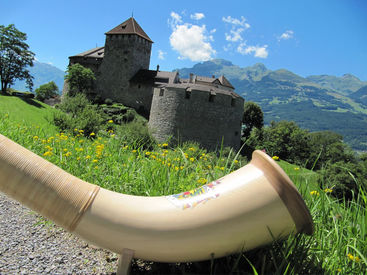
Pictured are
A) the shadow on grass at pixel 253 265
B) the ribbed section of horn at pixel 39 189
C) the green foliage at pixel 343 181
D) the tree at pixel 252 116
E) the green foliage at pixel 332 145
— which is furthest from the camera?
the tree at pixel 252 116

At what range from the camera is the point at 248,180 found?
132 cm

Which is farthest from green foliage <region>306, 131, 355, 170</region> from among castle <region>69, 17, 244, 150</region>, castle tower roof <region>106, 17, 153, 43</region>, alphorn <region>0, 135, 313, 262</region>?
alphorn <region>0, 135, 313, 262</region>

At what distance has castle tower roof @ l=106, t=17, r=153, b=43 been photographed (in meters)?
A: 35.5

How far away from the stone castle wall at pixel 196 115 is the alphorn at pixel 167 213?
1824 cm

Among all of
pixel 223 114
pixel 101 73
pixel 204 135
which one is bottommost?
pixel 204 135

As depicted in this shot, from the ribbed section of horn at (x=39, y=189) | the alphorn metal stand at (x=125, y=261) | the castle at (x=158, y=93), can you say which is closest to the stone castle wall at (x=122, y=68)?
the castle at (x=158, y=93)

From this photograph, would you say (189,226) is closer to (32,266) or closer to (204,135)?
(32,266)

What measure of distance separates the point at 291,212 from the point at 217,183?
16.2 inches

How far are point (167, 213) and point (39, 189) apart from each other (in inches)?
26.4

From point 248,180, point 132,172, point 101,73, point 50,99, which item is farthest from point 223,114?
point 50,99

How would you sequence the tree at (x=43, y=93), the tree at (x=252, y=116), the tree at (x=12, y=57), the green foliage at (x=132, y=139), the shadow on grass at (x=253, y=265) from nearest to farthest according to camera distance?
1. the shadow on grass at (x=253, y=265)
2. the green foliage at (x=132, y=139)
3. the tree at (x=12, y=57)
4. the tree at (x=252, y=116)
5. the tree at (x=43, y=93)

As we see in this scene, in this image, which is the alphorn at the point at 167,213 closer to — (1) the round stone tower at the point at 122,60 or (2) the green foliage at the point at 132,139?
(2) the green foliage at the point at 132,139

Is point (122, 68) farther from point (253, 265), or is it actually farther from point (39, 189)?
point (253, 265)

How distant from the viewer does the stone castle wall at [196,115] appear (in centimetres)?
1970
